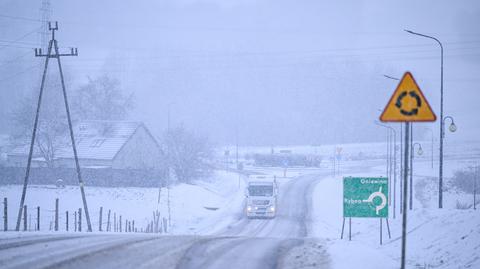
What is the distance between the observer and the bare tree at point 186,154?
57.2 m

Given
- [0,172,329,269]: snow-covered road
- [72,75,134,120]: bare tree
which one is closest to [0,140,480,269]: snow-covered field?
[0,172,329,269]: snow-covered road

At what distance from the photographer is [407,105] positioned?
30.1 ft

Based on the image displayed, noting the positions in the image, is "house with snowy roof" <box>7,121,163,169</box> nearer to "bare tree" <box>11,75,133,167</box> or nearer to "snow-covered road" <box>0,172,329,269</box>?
"bare tree" <box>11,75,133,167</box>

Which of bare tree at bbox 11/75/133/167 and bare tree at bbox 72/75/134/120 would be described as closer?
bare tree at bbox 11/75/133/167

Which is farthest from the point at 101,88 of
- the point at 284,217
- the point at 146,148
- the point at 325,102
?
the point at 325,102

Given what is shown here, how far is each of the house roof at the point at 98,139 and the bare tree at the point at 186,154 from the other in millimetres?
4973

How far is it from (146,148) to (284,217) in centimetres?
2204

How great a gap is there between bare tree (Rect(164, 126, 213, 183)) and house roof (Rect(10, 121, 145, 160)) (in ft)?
16.3

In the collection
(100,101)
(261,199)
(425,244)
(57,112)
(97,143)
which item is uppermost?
(100,101)

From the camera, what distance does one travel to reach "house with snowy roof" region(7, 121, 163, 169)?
5209cm

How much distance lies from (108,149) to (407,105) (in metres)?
47.0

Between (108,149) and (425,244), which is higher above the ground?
(108,149)

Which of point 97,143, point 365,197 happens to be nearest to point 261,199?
point 365,197

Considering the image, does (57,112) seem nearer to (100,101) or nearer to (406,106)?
(100,101)
